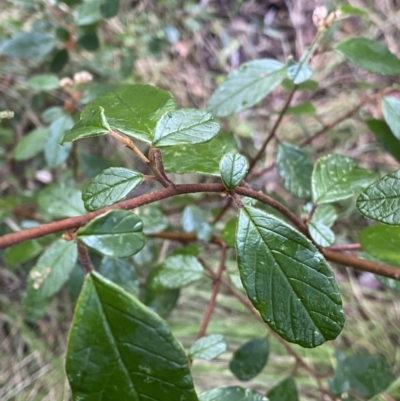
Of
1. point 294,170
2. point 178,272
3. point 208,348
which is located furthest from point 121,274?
point 294,170

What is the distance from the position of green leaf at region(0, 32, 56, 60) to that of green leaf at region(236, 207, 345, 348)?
0.81 m

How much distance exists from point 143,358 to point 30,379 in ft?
3.99

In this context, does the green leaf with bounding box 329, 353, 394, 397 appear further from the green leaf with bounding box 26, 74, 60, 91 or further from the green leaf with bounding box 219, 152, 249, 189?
the green leaf with bounding box 26, 74, 60, 91

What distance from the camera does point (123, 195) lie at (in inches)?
16.8

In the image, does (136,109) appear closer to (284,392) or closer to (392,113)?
(392,113)

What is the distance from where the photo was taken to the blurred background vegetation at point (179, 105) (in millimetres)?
1071

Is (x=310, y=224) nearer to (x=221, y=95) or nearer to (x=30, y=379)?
(x=221, y=95)

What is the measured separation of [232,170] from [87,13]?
2.34ft

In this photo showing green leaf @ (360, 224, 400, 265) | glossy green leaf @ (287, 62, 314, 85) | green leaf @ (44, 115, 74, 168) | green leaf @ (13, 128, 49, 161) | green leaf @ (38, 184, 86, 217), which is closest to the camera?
green leaf @ (360, 224, 400, 265)

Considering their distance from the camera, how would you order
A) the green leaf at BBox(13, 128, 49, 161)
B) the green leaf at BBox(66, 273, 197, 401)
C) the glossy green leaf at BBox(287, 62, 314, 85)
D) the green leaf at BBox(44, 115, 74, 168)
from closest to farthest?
1. the green leaf at BBox(66, 273, 197, 401)
2. the glossy green leaf at BBox(287, 62, 314, 85)
3. the green leaf at BBox(44, 115, 74, 168)
4. the green leaf at BBox(13, 128, 49, 161)

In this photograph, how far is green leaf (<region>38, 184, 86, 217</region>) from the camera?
2.59 ft

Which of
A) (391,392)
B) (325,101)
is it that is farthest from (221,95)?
(325,101)

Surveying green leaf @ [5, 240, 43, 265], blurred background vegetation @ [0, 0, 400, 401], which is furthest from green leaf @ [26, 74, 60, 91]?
green leaf @ [5, 240, 43, 265]

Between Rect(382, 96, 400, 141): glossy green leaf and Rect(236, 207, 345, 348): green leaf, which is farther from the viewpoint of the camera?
Rect(382, 96, 400, 141): glossy green leaf
